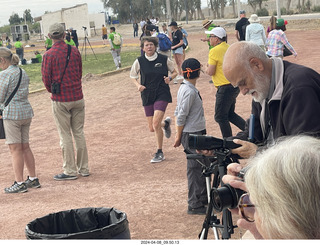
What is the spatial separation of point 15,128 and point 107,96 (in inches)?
376

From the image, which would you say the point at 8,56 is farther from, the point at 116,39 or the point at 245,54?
the point at 116,39

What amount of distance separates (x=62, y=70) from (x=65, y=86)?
8.8 inches

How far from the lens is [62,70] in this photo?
8.47m

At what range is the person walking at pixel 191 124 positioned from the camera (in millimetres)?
6809

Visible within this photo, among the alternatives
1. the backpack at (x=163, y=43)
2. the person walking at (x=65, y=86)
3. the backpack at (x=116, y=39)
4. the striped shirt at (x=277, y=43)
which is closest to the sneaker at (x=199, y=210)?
the person walking at (x=65, y=86)

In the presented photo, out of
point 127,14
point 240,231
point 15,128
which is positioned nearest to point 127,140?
point 15,128

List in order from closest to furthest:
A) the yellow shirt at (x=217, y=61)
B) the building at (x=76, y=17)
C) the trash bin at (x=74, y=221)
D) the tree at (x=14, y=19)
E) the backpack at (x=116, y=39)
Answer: the trash bin at (x=74, y=221) < the yellow shirt at (x=217, y=61) < the backpack at (x=116, y=39) < the building at (x=76, y=17) < the tree at (x=14, y=19)

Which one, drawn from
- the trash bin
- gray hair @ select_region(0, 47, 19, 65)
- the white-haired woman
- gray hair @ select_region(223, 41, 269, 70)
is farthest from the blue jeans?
the white-haired woman

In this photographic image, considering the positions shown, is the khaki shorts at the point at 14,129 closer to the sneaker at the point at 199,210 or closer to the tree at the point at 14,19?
the sneaker at the point at 199,210

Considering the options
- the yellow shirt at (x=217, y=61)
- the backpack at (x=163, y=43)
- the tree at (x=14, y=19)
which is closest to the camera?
the yellow shirt at (x=217, y=61)

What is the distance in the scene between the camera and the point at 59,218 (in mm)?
4172

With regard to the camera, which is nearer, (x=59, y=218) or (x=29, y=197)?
(x=59, y=218)

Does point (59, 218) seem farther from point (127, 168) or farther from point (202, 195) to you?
point (127, 168)

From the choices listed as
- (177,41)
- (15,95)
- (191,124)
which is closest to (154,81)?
(15,95)
